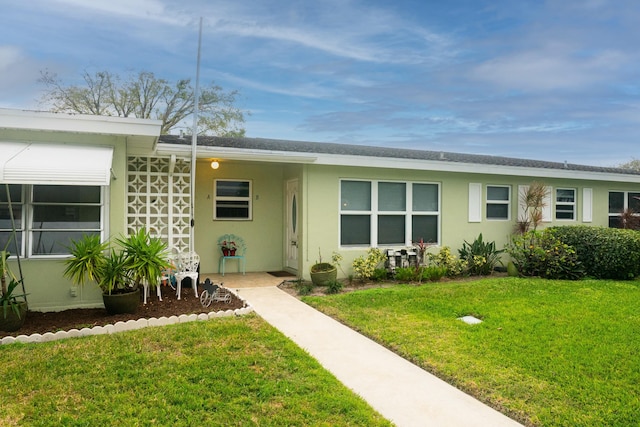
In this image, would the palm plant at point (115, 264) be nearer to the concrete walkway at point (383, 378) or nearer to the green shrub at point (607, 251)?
the concrete walkway at point (383, 378)

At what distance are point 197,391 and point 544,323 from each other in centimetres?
578

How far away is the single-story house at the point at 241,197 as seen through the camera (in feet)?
25.5

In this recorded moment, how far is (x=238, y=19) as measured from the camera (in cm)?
1295

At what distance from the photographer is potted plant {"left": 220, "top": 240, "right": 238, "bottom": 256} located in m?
12.5

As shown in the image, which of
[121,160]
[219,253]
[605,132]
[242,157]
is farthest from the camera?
[605,132]

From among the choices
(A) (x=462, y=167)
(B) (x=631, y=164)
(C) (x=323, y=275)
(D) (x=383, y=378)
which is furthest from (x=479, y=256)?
(B) (x=631, y=164)

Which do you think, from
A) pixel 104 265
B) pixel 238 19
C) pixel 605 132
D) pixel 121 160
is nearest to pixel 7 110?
pixel 121 160

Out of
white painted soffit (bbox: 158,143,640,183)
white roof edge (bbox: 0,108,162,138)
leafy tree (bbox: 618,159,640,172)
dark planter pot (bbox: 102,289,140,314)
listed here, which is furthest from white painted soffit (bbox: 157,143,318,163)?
leafy tree (bbox: 618,159,640,172)

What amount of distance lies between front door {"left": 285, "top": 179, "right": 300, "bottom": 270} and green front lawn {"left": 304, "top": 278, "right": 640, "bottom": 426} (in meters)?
3.31

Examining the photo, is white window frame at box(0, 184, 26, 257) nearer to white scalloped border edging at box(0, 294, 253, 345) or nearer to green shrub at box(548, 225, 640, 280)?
white scalloped border edging at box(0, 294, 253, 345)

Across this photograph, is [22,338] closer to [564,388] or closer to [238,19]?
[564,388]

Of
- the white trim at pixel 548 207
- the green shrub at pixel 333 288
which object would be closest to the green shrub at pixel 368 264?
the green shrub at pixel 333 288

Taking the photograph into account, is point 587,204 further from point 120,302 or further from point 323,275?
point 120,302

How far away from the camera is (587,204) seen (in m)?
15.8
